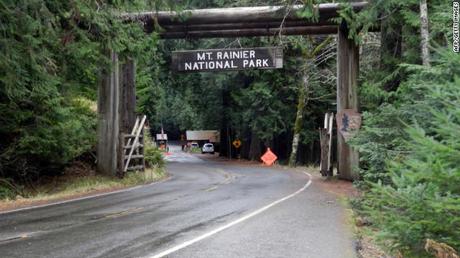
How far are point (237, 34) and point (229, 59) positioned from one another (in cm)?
185

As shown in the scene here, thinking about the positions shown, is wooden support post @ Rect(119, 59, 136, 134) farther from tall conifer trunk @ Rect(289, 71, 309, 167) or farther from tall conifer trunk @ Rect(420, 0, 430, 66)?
tall conifer trunk @ Rect(289, 71, 309, 167)

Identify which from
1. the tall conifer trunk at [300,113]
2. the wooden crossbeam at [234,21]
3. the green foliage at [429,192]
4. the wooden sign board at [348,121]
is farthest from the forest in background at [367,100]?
the tall conifer trunk at [300,113]

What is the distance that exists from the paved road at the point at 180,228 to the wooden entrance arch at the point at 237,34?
17.1 ft

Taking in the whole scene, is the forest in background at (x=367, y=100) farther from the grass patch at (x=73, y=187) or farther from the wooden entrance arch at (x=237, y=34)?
the wooden entrance arch at (x=237, y=34)

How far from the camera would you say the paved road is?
8.26 metres

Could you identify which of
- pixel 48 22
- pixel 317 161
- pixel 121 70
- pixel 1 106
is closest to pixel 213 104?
pixel 317 161

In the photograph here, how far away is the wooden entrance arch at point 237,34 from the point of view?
20.6 metres

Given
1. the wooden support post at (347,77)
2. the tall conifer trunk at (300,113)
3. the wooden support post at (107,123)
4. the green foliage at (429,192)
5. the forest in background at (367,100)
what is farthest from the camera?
the tall conifer trunk at (300,113)

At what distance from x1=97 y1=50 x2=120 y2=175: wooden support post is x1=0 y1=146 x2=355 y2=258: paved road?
16.4 ft

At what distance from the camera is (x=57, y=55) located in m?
15.8

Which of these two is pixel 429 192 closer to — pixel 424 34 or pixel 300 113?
pixel 424 34

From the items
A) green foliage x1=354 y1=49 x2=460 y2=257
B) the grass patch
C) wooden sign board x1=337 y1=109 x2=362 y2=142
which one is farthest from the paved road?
wooden sign board x1=337 y1=109 x2=362 y2=142

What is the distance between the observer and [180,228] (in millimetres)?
10344

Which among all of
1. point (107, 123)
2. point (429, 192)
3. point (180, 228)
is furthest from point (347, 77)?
point (429, 192)
